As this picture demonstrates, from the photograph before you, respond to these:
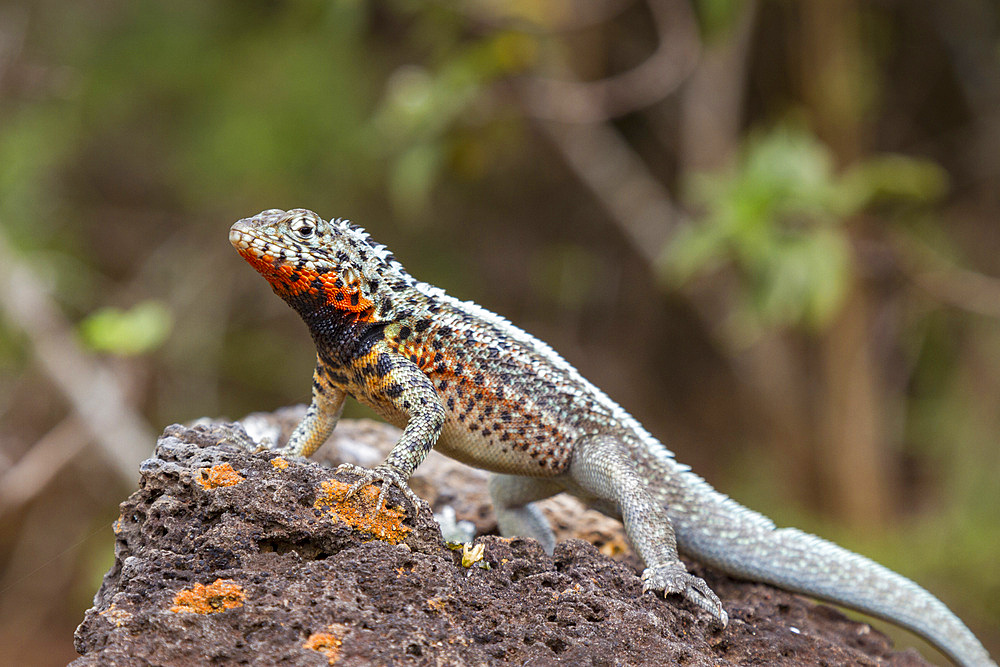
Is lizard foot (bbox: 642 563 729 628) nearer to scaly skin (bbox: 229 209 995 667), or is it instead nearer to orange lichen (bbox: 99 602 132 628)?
scaly skin (bbox: 229 209 995 667)

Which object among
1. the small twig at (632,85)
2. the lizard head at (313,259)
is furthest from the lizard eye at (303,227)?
the small twig at (632,85)

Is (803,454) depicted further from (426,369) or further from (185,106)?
(185,106)

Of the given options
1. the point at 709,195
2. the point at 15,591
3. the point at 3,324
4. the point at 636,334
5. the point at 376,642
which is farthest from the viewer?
the point at 636,334

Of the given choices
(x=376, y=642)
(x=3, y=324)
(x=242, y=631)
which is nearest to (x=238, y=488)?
(x=242, y=631)

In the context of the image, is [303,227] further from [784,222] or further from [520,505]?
[784,222]

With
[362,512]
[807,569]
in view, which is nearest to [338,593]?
[362,512]

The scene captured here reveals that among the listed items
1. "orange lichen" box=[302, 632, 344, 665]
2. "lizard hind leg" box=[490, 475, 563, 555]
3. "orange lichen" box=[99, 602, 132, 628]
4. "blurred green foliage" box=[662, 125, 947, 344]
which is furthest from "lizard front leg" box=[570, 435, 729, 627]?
"blurred green foliage" box=[662, 125, 947, 344]
